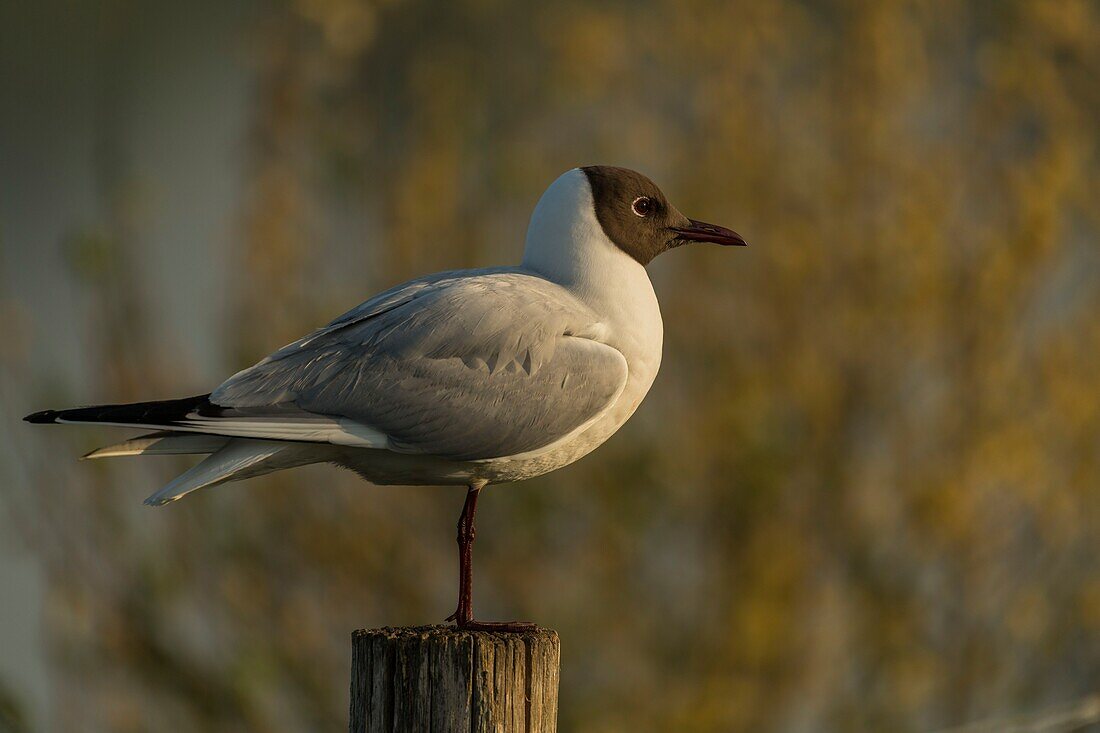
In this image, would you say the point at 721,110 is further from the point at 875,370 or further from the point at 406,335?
the point at 406,335

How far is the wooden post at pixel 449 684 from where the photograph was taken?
8.96 ft

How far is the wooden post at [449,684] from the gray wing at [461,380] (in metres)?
0.49

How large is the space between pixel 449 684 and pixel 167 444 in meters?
0.86

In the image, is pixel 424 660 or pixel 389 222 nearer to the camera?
pixel 424 660

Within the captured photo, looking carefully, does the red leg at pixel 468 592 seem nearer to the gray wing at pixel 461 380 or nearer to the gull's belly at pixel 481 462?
the gull's belly at pixel 481 462

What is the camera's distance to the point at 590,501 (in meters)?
6.09

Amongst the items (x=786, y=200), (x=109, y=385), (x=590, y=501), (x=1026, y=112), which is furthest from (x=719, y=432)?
(x=109, y=385)

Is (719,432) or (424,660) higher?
(719,432)

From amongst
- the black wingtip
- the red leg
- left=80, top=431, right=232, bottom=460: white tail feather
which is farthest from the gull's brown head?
the black wingtip

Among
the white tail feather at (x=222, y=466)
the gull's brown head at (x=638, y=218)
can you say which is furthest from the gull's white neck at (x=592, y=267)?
the white tail feather at (x=222, y=466)

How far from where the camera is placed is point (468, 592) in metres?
3.25

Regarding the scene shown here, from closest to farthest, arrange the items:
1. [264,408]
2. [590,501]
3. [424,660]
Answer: [424,660] → [264,408] → [590,501]

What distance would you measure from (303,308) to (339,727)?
190 centimetres

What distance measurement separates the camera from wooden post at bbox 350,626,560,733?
2.73 m
